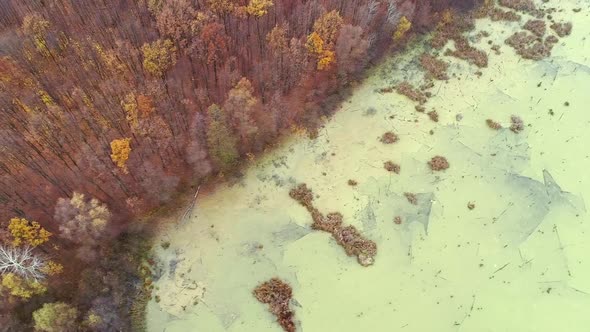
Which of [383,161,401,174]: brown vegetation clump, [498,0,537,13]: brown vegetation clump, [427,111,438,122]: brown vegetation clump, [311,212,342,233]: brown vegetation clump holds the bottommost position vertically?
[311,212,342,233]: brown vegetation clump

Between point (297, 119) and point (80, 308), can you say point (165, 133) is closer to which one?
point (297, 119)

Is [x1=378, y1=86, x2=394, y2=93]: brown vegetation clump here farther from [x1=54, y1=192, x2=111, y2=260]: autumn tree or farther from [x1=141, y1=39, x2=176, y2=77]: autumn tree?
[x1=54, y1=192, x2=111, y2=260]: autumn tree

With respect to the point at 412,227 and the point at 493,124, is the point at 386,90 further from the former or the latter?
the point at 412,227

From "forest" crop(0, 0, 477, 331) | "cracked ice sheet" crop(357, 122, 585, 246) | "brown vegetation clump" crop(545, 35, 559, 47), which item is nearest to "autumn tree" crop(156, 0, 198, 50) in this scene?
"forest" crop(0, 0, 477, 331)

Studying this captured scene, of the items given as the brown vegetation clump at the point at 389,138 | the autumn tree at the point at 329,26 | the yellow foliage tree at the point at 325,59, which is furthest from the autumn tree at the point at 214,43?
the brown vegetation clump at the point at 389,138

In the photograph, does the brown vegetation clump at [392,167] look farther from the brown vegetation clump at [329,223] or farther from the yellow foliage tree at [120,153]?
the yellow foliage tree at [120,153]
